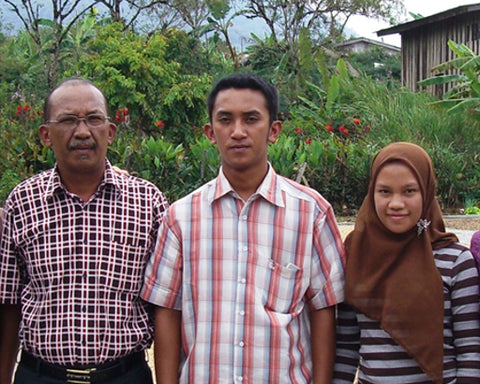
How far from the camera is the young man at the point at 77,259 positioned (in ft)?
7.39

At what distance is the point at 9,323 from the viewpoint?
2.44m

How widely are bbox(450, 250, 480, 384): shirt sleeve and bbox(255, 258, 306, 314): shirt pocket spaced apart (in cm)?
53

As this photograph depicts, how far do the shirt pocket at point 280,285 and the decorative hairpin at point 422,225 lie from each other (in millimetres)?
447

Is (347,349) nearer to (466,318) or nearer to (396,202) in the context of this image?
(466,318)

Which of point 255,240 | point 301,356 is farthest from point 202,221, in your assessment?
point 301,356

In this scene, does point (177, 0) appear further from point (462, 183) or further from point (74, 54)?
point (462, 183)

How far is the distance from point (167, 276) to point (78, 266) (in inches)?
12.8

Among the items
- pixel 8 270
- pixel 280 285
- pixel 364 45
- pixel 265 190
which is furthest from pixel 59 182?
pixel 364 45

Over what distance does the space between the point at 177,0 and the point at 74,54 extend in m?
3.87

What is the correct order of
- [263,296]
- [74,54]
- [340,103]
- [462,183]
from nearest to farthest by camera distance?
[263,296] < [462,183] < [340,103] < [74,54]

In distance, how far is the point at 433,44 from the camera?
17.5 meters

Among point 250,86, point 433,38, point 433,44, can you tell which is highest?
point 433,38

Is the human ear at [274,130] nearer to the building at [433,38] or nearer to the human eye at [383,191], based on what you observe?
the human eye at [383,191]

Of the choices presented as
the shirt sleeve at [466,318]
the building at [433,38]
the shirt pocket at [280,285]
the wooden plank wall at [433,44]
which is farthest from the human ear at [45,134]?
the wooden plank wall at [433,44]
